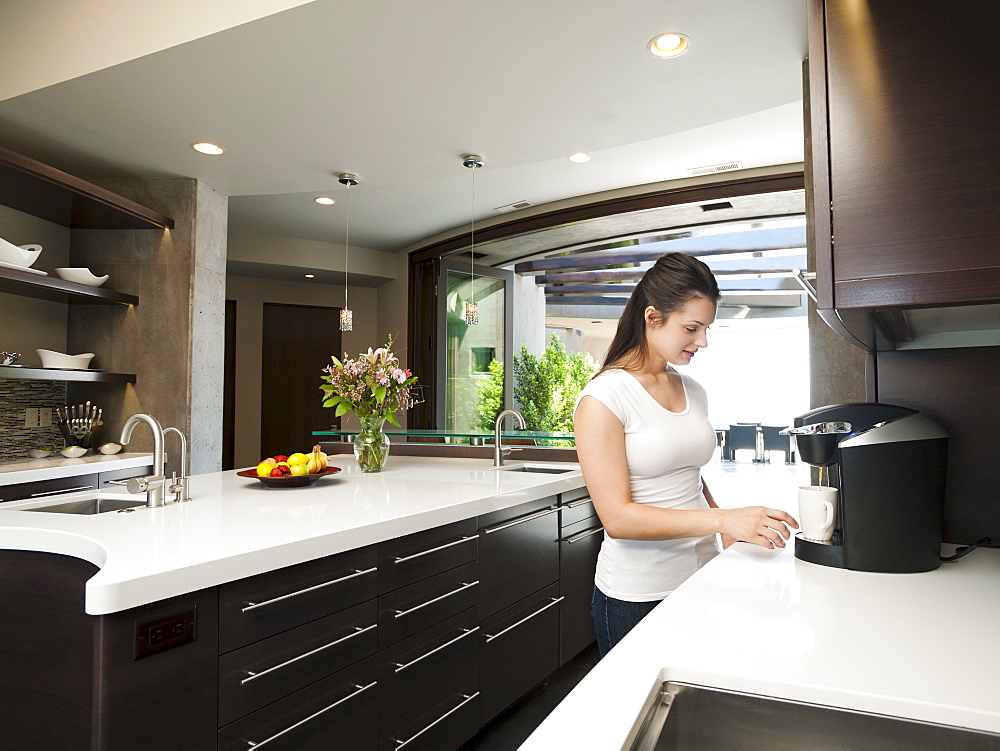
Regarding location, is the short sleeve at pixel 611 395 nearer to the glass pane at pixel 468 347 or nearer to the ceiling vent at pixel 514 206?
the ceiling vent at pixel 514 206

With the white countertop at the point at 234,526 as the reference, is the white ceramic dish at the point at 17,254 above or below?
above

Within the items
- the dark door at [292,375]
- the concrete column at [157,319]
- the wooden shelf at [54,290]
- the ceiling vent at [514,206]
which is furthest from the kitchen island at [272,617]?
the dark door at [292,375]

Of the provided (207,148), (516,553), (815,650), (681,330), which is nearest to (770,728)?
(815,650)

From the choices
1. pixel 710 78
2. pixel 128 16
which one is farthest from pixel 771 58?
pixel 128 16

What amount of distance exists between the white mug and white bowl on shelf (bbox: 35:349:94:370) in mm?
3952

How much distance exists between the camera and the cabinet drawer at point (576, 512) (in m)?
2.88

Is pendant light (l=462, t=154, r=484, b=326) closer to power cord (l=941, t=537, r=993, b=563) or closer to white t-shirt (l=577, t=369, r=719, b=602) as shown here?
white t-shirt (l=577, t=369, r=719, b=602)

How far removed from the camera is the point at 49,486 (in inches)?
128

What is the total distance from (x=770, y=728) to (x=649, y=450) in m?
0.83

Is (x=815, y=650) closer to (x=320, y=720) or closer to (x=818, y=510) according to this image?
(x=818, y=510)

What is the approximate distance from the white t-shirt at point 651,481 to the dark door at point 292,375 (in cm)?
635

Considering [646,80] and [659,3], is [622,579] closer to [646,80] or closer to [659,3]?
[659,3]

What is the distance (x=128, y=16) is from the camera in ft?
9.05

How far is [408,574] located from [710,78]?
231 centimetres
